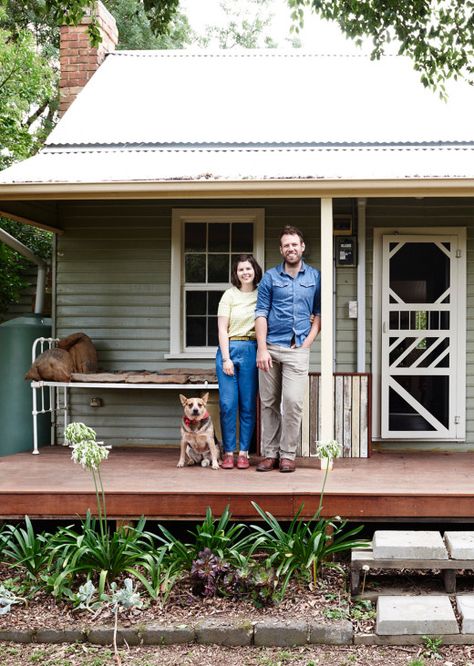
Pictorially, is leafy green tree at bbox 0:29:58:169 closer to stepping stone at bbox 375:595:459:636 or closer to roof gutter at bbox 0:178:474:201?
roof gutter at bbox 0:178:474:201

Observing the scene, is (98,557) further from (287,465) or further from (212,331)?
(212,331)

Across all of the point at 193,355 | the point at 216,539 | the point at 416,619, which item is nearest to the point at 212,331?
the point at 193,355

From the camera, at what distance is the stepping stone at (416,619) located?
14.0ft

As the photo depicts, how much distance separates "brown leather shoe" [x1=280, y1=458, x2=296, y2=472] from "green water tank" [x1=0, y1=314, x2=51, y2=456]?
9.93 ft

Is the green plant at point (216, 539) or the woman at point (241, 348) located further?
the woman at point (241, 348)

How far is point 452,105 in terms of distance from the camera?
8.66 metres

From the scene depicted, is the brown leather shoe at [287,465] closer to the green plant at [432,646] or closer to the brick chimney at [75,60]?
the green plant at [432,646]

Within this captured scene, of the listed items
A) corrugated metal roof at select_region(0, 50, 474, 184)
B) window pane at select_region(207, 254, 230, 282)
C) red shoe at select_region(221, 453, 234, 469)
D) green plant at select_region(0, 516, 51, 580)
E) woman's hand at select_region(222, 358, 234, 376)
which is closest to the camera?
green plant at select_region(0, 516, 51, 580)

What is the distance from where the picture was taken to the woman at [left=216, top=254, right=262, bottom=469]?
239 inches

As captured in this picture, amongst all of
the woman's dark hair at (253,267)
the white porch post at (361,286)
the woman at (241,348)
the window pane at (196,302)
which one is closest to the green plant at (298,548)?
the woman at (241,348)

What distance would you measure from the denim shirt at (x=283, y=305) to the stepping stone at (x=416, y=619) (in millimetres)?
2141

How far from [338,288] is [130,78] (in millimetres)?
3931

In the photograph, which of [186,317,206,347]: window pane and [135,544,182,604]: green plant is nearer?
[135,544,182,604]: green plant

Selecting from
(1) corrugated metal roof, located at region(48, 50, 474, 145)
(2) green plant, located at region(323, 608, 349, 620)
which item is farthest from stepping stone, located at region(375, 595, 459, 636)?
(1) corrugated metal roof, located at region(48, 50, 474, 145)
